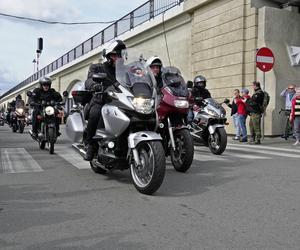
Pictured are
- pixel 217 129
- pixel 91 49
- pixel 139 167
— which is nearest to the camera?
pixel 139 167

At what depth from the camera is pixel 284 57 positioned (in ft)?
50.6

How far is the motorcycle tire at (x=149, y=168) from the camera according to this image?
4.90m

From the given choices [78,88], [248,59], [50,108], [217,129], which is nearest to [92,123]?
[78,88]

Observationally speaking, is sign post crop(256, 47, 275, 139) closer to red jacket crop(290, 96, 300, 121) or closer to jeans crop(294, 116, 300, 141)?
red jacket crop(290, 96, 300, 121)

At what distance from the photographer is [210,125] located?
9023 mm

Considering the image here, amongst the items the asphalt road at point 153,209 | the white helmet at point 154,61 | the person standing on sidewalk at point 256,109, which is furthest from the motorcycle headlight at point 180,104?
the person standing on sidewalk at point 256,109

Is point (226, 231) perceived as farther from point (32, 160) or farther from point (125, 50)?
point (32, 160)

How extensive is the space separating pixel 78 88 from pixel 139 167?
2.11 metres

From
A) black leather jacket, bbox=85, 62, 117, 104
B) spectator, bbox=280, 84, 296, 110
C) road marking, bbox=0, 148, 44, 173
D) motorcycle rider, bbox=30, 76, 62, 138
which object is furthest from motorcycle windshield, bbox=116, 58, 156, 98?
spectator, bbox=280, 84, 296, 110

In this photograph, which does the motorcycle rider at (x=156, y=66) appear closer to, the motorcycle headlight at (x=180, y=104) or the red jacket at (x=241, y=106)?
the motorcycle headlight at (x=180, y=104)

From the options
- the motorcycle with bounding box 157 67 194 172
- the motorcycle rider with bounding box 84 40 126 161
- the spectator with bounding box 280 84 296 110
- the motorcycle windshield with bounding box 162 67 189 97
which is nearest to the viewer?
the motorcycle rider with bounding box 84 40 126 161

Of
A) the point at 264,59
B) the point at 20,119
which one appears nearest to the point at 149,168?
the point at 264,59

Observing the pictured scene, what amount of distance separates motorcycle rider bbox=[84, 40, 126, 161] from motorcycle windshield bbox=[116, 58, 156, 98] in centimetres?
21

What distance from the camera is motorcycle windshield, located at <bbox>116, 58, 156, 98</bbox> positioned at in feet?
17.7
